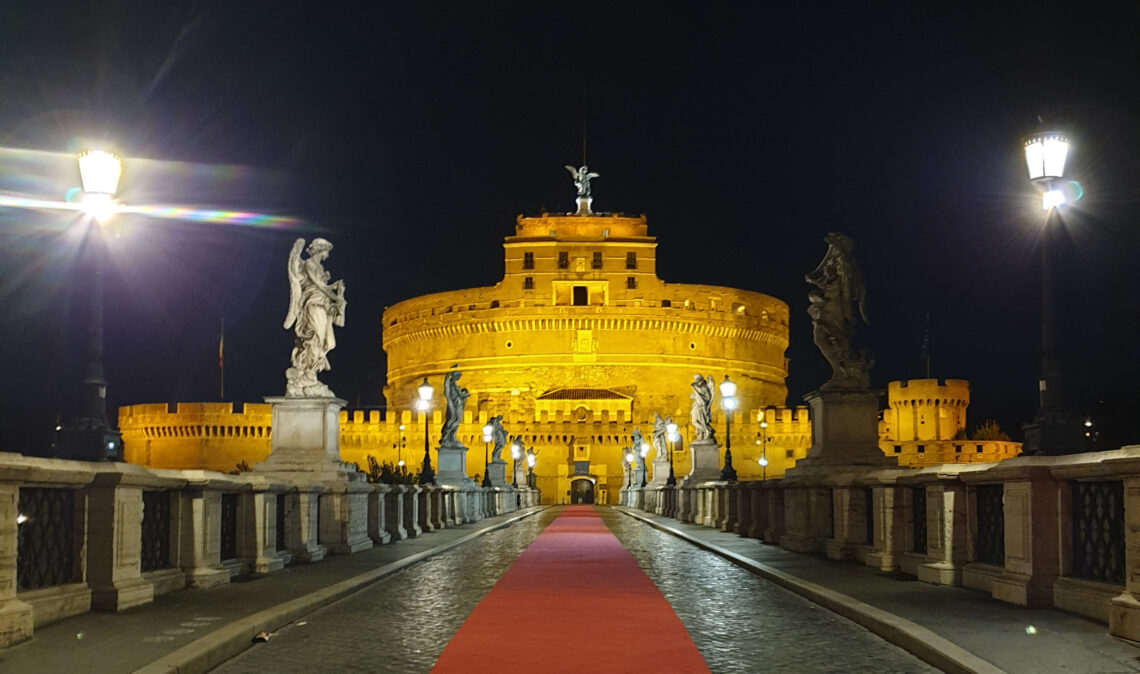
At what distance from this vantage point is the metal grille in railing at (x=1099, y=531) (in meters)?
7.68

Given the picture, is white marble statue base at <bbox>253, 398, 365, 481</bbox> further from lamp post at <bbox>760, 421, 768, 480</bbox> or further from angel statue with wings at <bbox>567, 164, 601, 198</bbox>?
angel statue with wings at <bbox>567, 164, 601, 198</bbox>

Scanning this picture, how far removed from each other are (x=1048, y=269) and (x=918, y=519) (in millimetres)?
2817

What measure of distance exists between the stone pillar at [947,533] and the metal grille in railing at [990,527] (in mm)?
148

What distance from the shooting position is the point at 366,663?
22.5 ft

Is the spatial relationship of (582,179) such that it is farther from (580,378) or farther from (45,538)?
(45,538)

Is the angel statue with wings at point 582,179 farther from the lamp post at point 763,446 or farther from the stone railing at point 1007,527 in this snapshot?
the stone railing at point 1007,527

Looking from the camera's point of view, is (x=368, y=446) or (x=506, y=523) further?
(x=368, y=446)

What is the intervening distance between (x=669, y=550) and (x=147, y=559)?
32.3 ft

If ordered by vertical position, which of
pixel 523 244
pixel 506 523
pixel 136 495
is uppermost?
pixel 523 244

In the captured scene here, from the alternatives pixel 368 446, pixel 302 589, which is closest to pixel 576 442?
pixel 368 446

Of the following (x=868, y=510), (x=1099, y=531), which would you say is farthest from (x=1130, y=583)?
(x=868, y=510)

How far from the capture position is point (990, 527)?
9742 millimetres

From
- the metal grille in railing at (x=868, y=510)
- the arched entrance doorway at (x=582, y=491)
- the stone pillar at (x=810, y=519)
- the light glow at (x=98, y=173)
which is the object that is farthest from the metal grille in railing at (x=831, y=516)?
the arched entrance doorway at (x=582, y=491)

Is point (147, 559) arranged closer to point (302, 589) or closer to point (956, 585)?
point (302, 589)
